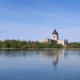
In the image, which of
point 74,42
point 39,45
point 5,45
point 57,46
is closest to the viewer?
point 5,45

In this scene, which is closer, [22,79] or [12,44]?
[22,79]

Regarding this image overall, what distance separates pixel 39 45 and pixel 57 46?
48.6ft

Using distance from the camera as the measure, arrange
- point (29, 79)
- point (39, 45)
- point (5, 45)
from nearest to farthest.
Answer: point (29, 79), point (5, 45), point (39, 45)

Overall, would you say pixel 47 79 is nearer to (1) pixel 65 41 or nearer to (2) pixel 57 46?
(2) pixel 57 46

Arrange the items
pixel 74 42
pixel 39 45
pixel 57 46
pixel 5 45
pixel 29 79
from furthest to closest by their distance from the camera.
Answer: pixel 74 42 → pixel 57 46 → pixel 39 45 → pixel 5 45 → pixel 29 79

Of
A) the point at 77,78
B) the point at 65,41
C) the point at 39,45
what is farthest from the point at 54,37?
the point at 77,78

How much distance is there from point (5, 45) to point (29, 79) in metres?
95.0

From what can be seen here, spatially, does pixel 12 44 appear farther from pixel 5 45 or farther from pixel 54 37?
pixel 54 37

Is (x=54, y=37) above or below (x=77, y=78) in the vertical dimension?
Result: above

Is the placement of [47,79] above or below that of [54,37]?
below

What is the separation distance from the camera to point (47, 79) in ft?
49.0

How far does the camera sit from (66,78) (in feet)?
49.9

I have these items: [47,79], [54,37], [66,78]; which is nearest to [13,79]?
[47,79]

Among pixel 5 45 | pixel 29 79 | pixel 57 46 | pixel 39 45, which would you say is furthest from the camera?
pixel 57 46
